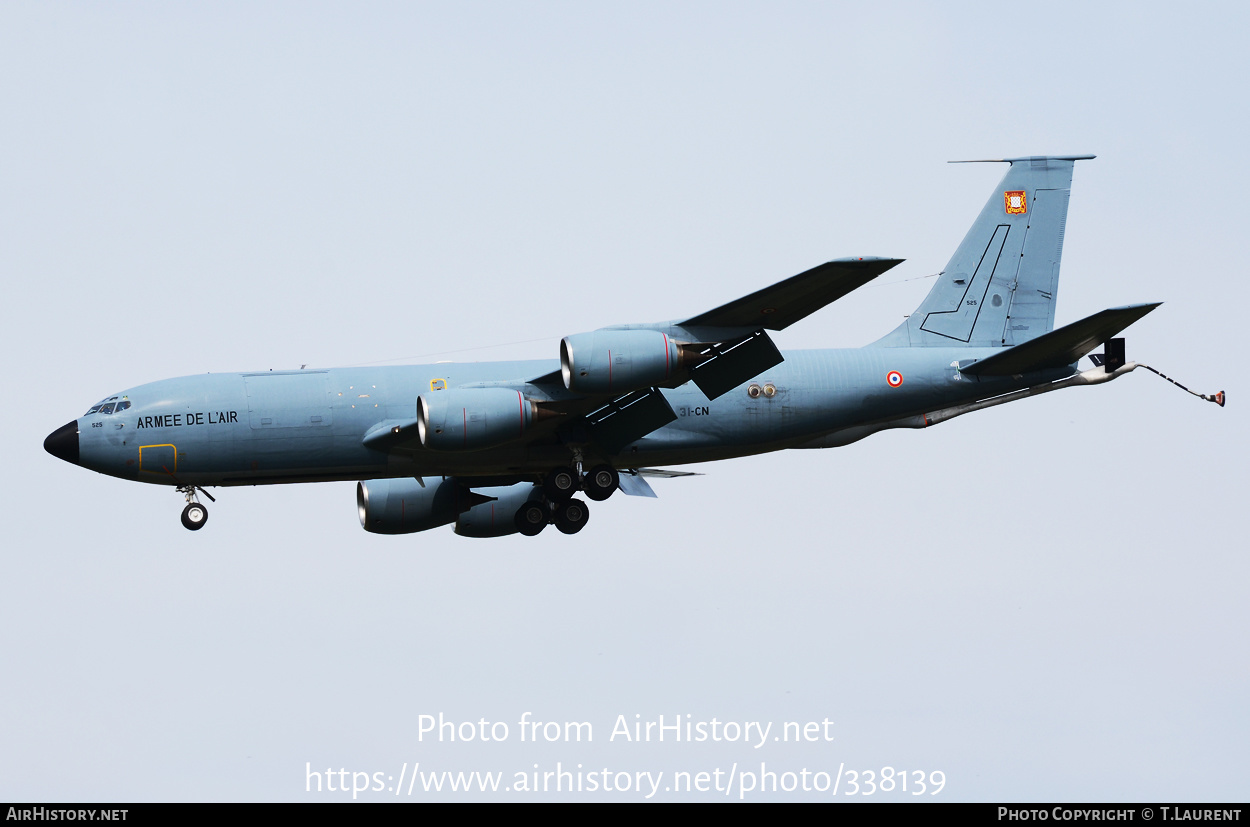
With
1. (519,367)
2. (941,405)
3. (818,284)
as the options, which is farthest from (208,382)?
(941,405)

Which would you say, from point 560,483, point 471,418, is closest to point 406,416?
point 471,418

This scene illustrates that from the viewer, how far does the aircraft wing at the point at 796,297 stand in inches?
1342

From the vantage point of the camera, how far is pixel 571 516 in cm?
4253

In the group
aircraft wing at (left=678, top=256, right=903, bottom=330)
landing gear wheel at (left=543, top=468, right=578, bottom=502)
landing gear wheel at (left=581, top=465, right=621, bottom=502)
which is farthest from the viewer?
landing gear wheel at (left=543, top=468, right=578, bottom=502)

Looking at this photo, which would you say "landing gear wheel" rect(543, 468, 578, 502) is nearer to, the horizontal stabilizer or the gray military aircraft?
the gray military aircraft

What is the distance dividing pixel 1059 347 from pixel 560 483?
1283 centimetres

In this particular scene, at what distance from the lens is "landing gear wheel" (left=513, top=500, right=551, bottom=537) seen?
146 feet

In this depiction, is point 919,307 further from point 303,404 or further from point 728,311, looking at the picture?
point 303,404

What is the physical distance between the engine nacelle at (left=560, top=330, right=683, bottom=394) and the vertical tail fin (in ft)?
30.6

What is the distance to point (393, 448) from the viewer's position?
Result: 129 ft

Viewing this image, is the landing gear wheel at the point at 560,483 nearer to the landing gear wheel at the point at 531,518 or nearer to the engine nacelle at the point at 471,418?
the engine nacelle at the point at 471,418

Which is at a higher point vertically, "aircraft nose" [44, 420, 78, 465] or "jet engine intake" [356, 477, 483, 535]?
"aircraft nose" [44, 420, 78, 465]

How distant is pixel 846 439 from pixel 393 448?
11.7 m

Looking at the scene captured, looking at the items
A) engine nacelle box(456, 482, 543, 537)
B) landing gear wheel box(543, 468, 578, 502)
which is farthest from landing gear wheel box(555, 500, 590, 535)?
engine nacelle box(456, 482, 543, 537)
